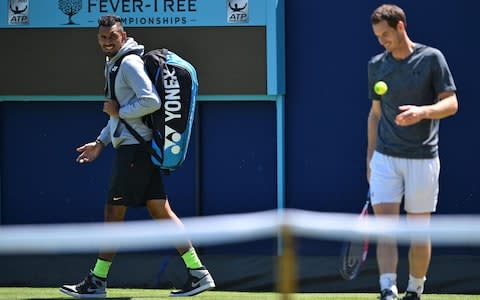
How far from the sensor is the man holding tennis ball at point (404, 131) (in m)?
5.88

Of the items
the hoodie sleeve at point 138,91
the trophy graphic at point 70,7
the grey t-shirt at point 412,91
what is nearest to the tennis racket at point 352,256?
the grey t-shirt at point 412,91

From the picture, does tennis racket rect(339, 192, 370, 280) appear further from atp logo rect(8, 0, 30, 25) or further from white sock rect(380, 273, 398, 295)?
atp logo rect(8, 0, 30, 25)

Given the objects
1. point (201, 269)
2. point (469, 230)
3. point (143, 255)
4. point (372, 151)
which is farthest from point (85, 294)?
point (469, 230)

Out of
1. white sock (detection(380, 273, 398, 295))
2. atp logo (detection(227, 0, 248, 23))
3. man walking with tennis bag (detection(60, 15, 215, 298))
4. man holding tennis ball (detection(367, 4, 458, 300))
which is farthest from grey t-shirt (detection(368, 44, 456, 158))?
atp logo (detection(227, 0, 248, 23))

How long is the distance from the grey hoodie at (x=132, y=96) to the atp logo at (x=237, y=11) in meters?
1.27

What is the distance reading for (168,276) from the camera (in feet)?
24.7

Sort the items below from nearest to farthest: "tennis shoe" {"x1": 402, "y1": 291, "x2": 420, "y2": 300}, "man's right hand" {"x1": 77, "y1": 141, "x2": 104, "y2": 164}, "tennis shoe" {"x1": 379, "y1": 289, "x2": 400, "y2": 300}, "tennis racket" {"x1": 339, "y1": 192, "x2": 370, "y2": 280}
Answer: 1. "tennis shoe" {"x1": 379, "y1": 289, "x2": 400, "y2": 300}
2. "tennis shoe" {"x1": 402, "y1": 291, "x2": 420, "y2": 300}
3. "tennis racket" {"x1": 339, "y1": 192, "x2": 370, "y2": 280}
4. "man's right hand" {"x1": 77, "y1": 141, "x2": 104, "y2": 164}

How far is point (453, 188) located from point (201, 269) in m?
2.26

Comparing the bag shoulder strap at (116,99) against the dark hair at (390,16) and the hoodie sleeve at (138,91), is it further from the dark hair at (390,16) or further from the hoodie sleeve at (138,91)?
the dark hair at (390,16)

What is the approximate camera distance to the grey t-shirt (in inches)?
232

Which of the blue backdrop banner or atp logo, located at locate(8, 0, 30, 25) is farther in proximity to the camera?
atp logo, located at locate(8, 0, 30, 25)

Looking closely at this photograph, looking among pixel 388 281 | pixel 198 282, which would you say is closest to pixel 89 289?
pixel 198 282

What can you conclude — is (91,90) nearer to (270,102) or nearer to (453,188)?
(270,102)

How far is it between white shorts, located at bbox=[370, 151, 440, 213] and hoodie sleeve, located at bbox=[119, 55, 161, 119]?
138 cm
